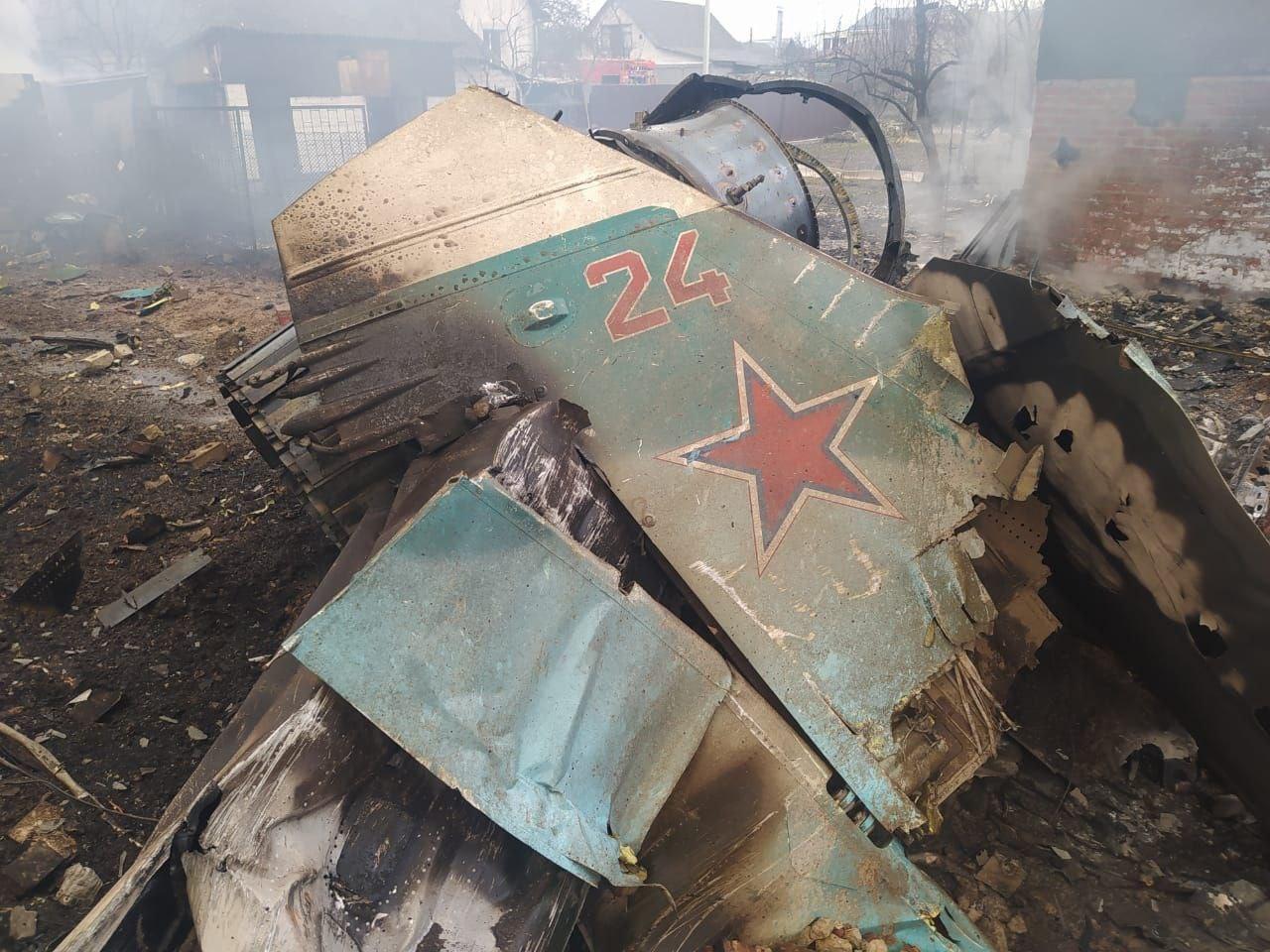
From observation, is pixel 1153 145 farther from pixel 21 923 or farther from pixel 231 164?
pixel 231 164

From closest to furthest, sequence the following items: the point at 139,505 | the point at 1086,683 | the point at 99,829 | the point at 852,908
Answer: the point at 852,908, the point at 99,829, the point at 1086,683, the point at 139,505

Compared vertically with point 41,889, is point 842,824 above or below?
above

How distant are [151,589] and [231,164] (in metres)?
14.0

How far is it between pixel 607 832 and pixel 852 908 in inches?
29.7

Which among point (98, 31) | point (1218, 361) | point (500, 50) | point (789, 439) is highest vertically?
point (500, 50)

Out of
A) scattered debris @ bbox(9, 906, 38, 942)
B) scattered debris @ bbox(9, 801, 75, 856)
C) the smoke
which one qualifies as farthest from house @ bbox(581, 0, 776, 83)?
scattered debris @ bbox(9, 906, 38, 942)

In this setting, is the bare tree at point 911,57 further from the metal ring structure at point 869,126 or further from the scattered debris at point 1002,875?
the scattered debris at point 1002,875

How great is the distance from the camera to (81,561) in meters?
3.92

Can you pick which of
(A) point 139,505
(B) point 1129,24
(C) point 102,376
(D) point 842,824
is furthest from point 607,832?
(B) point 1129,24

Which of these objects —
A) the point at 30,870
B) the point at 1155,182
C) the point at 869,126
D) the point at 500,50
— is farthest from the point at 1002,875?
the point at 500,50

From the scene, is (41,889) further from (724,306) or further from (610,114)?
(610,114)

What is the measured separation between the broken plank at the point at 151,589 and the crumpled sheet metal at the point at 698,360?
188 centimetres

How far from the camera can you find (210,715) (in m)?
3.19

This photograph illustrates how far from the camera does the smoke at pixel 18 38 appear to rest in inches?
943
